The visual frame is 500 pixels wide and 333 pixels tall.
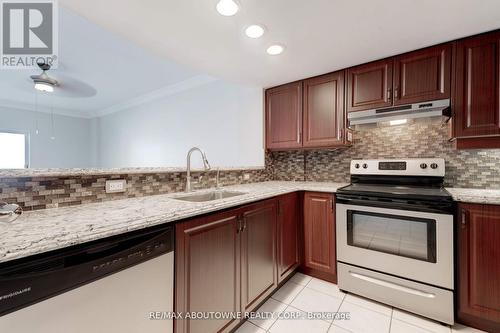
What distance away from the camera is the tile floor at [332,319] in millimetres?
1479

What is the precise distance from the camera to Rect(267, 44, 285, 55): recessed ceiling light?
174cm

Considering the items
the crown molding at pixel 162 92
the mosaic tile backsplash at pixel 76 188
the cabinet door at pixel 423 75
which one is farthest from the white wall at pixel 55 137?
the cabinet door at pixel 423 75

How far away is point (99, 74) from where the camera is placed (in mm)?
3355

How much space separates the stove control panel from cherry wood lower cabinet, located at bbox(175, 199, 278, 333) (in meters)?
1.11

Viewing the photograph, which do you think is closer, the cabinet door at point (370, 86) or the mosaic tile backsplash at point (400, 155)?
the mosaic tile backsplash at point (400, 155)

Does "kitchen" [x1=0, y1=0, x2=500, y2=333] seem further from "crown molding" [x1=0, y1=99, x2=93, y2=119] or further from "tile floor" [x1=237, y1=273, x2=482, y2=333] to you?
"crown molding" [x1=0, y1=99, x2=93, y2=119]

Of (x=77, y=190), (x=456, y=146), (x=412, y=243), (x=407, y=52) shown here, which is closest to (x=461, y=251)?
(x=412, y=243)

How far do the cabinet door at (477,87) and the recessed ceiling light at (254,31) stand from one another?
1.59 m

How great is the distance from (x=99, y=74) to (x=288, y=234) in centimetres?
374

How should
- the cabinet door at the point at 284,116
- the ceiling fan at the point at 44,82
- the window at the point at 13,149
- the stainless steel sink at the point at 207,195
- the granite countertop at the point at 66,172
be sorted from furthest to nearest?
1. the window at the point at 13,149
2. the cabinet door at the point at 284,116
3. the ceiling fan at the point at 44,82
4. the stainless steel sink at the point at 207,195
5. the granite countertop at the point at 66,172

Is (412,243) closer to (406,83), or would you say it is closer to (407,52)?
(406,83)

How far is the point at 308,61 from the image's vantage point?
2.02 m

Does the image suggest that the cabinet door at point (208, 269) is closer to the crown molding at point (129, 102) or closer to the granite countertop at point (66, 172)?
the granite countertop at point (66, 172)

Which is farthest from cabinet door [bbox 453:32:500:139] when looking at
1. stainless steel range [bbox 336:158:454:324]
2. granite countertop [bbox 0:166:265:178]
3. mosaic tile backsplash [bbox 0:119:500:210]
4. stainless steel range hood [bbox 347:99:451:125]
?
granite countertop [bbox 0:166:265:178]
